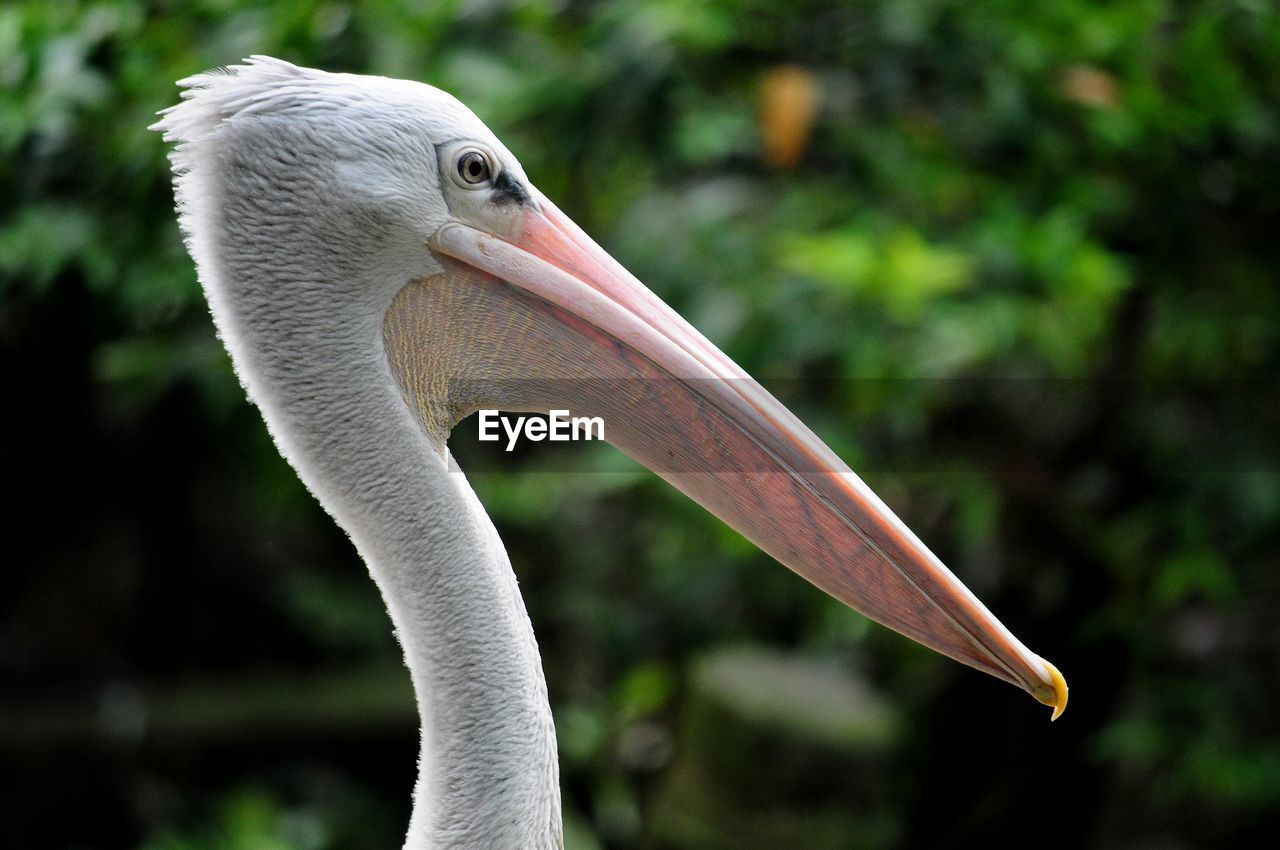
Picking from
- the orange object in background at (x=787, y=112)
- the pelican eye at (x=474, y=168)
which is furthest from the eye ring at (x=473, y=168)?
the orange object in background at (x=787, y=112)

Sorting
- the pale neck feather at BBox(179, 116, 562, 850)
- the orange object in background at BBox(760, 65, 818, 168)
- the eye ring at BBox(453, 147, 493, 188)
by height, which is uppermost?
the orange object in background at BBox(760, 65, 818, 168)

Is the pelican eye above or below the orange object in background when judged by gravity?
below

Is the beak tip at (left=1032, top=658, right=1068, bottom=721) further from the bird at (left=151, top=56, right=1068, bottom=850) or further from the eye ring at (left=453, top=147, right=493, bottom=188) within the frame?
the eye ring at (left=453, top=147, right=493, bottom=188)

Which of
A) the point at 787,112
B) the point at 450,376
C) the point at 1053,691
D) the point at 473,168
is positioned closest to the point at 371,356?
the point at 450,376

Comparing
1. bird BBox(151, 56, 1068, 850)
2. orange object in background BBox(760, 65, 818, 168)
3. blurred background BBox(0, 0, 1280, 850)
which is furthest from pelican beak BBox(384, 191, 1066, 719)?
orange object in background BBox(760, 65, 818, 168)

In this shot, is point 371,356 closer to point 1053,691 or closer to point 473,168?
point 473,168

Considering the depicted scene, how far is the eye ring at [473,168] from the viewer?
50.9 inches

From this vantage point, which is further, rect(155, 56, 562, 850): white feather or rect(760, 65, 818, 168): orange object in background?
rect(760, 65, 818, 168): orange object in background

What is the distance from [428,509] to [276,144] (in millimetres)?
384

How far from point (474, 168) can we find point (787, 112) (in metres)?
1.48

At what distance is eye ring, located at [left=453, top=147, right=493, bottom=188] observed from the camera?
4.25ft

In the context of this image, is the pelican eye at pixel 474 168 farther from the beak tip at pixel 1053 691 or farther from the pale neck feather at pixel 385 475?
the beak tip at pixel 1053 691

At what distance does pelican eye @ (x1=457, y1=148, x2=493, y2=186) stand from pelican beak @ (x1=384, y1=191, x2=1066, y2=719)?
0.05 m

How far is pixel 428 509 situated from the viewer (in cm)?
131
